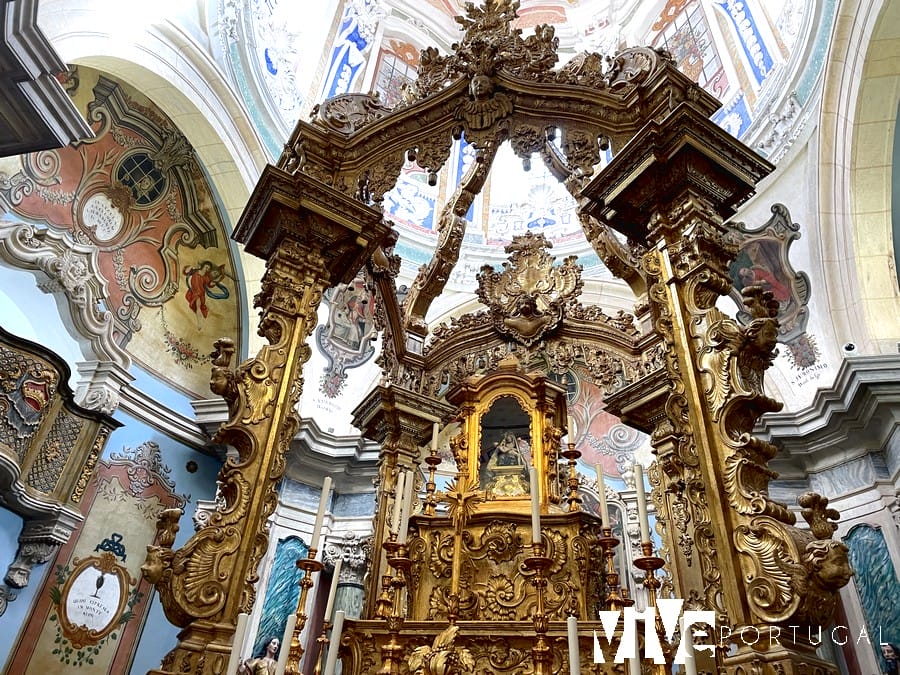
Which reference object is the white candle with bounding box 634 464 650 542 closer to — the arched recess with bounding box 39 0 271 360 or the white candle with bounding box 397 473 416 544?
the white candle with bounding box 397 473 416 544

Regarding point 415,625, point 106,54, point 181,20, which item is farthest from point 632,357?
point 181,20

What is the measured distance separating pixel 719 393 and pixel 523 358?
350 centimetres

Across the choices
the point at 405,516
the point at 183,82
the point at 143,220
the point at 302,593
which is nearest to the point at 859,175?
the point at 405,516

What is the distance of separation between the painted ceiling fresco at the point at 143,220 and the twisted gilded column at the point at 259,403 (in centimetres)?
484

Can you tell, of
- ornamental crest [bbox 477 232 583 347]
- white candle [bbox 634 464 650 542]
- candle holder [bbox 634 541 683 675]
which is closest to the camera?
candle holder [bbox 634 541 683 675]

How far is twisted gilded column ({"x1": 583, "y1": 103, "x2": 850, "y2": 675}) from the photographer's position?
202cm

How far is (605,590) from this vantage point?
4.63m

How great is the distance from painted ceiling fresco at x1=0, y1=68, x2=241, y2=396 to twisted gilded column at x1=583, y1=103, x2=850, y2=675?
21.1ft

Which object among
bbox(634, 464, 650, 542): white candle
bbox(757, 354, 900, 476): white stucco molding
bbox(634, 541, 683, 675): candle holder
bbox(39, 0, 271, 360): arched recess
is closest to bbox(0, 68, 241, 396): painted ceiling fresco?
bbox(39, 0, 271, 360): arched recess

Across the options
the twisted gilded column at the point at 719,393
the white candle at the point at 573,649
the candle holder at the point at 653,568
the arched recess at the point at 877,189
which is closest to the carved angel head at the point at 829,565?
the twisted gilded column at the point at 719,393

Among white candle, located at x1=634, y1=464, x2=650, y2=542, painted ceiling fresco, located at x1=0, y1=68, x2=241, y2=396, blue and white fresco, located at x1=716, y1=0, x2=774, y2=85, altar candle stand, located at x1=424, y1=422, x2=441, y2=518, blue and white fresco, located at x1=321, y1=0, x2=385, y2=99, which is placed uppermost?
blue and white fresco, located at x1=321, y1=0, x2=385, y2=99

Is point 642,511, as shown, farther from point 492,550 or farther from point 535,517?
point 492,550

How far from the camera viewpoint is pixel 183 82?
26.6 ft

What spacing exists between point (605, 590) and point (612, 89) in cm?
346
